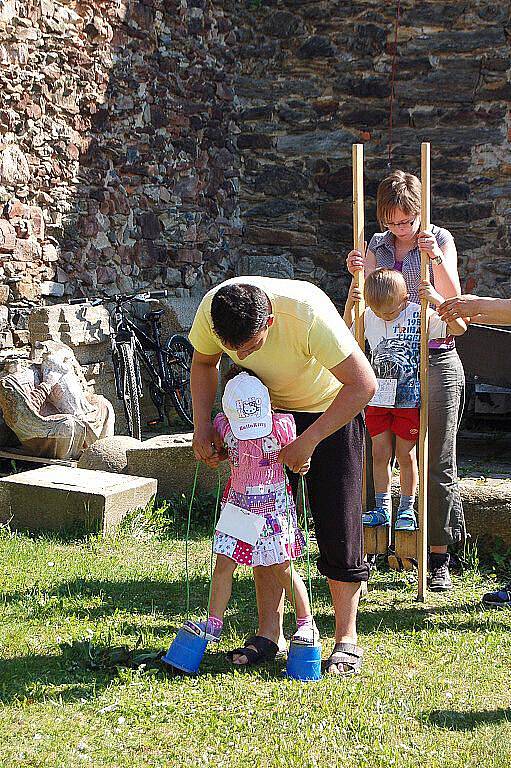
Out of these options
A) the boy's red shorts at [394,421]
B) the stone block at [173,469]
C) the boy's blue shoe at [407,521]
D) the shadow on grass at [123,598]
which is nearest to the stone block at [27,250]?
the stone block at [173,469]

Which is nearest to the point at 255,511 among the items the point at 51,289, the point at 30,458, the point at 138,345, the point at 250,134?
the point at 30,458

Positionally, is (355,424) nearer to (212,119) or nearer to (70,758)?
(70,758)

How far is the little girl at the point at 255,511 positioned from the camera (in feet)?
11.3

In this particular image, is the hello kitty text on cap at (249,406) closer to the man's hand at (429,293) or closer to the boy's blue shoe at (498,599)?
the man's hand at (429,293)

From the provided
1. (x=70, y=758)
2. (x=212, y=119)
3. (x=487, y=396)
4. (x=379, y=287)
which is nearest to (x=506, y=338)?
(x=487, y=396)

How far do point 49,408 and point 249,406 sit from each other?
3.63m

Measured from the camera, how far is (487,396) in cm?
848

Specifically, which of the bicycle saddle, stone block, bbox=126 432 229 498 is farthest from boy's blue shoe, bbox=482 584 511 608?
the bicycle saddle

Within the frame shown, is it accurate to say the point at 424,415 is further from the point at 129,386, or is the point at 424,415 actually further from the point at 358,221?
the point at 129,386

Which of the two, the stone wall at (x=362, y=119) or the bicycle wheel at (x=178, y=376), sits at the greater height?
the stone wall at (x=362, y=119)

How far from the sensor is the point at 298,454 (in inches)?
132

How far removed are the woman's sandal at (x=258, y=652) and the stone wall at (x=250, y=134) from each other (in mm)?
4525

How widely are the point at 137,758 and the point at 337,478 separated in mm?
1164

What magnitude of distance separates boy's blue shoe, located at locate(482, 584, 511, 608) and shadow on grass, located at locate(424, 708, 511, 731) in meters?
1.02
